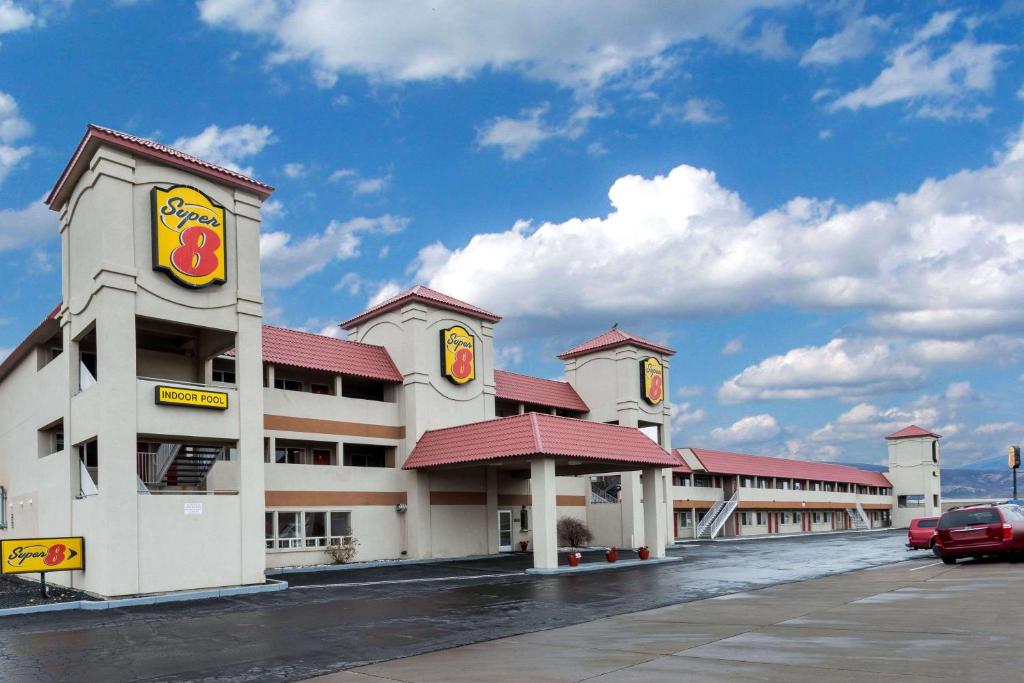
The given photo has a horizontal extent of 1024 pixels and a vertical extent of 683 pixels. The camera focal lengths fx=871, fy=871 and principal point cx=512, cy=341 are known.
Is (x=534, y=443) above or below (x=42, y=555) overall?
above

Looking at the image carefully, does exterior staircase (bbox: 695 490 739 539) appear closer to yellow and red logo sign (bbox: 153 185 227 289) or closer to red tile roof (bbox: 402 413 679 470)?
red tile roof (bbox: 402 413 679 470)

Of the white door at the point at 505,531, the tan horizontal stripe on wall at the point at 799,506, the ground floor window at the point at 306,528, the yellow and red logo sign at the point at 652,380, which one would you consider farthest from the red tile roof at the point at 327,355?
the tan horizontal stripe on wall at the point at 799,506

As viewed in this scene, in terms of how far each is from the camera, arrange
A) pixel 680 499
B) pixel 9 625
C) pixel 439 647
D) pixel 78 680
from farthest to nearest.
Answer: pixel 680 499, pixel 9 625, pixel 439 647, pixel 78 680

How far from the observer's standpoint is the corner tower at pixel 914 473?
262 feet

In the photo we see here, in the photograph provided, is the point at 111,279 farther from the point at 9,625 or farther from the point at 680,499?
the point at 680,499

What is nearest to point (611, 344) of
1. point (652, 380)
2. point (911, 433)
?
point (652, 380)

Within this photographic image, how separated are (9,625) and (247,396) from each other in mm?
8885

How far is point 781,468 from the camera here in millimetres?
67250

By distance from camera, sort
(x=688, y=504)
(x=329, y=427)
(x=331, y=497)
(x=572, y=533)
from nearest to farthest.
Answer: (x=331, y=497) < (x=329, y=427) < (x=572, y=533) < (x=688, y=504)

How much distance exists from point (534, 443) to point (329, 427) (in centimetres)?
837

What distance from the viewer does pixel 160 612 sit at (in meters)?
18.9

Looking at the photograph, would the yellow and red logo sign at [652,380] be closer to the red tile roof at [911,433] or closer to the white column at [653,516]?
the white column at [653,516]

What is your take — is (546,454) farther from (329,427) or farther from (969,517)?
(969,517)

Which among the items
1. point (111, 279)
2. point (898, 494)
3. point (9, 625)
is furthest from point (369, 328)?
point (898, 494)
